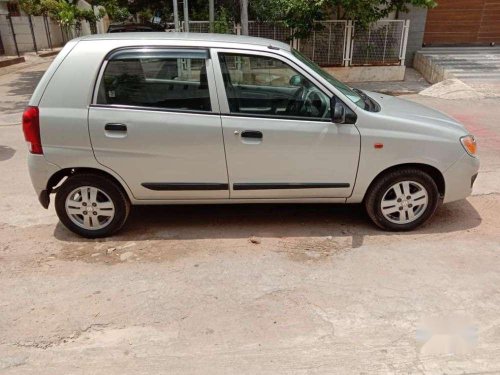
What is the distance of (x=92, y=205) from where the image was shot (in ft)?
12.7

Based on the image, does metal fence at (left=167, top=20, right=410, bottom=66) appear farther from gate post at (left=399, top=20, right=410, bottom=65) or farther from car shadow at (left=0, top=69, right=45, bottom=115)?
car shadow at (left=0, top=69, right=45, bottom=115)

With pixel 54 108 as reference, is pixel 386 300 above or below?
below

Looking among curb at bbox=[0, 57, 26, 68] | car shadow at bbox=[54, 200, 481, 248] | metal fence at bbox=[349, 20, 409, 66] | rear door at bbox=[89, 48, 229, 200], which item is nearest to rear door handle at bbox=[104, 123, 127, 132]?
rear door at bbox=[89, 48, 229, 200]

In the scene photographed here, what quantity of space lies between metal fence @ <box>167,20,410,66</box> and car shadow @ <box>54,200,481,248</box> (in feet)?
28.3

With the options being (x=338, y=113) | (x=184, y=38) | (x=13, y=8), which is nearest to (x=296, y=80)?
(x=338, y=113)

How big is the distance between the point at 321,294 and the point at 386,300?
46 centimetres

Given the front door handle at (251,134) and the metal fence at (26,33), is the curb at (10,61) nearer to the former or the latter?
the metal fence at (26,33)

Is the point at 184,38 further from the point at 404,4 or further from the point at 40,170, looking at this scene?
the point at 404,4

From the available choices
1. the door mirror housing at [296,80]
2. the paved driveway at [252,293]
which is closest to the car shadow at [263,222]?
the paved driveway at [252,293]

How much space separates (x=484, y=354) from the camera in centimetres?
258

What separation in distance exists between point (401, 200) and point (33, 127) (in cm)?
327

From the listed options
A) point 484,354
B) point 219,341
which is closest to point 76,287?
point 219,341

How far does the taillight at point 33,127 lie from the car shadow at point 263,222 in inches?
36.9

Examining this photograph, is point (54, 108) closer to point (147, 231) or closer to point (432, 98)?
point (147, 231)
